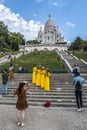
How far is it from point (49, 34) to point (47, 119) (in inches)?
5793

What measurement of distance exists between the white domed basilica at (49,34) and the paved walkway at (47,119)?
140248 mm

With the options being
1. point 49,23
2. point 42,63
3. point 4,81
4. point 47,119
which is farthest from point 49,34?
point 47,119

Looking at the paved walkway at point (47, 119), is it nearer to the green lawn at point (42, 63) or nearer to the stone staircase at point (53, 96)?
the stone staircase at point (53, 96)

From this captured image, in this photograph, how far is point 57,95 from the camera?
659 inches

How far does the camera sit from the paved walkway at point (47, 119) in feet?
36.0

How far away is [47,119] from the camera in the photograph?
12102 mm

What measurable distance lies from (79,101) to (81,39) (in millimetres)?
102207

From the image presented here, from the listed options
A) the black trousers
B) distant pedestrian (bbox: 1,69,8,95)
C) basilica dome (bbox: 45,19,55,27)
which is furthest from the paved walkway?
basilica dome (bbox: 45,19,55,27)

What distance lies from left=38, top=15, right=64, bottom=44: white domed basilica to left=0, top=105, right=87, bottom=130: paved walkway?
140m

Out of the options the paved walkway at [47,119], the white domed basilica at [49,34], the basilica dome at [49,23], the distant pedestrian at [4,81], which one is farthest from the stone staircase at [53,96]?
the basilica dome at [49,23]

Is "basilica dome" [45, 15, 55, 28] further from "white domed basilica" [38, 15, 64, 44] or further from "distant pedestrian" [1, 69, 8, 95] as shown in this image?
"distant pedestrian" [1, 69, 8, 95]

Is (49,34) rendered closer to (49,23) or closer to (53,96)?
(49,23)

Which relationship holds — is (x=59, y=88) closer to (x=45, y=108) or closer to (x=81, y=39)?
(x=45, y=108)

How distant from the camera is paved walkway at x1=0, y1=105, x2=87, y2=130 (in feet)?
36.0
